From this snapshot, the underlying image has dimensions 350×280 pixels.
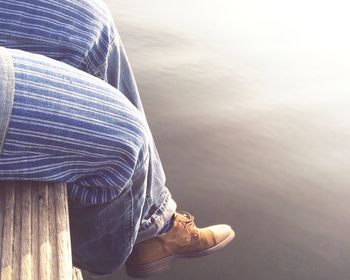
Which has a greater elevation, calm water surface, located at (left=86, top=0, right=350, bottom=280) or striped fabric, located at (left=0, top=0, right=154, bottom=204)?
striped fabric, located at (left=0, top=0, right=154, bottom=204)

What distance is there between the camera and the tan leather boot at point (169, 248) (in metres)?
1.79

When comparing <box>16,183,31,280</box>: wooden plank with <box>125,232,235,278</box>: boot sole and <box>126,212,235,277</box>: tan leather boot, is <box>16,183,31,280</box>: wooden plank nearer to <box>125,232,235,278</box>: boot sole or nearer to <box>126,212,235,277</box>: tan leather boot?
<box>126,212,235,277</box>: tan leather boot

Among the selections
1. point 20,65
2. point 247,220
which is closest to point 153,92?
point 247,220

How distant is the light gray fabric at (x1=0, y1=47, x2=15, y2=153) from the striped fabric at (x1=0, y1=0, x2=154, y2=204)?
13 millimetres

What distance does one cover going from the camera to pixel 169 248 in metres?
1.85

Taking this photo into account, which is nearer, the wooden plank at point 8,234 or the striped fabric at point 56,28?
the wooden plank at point 8,234

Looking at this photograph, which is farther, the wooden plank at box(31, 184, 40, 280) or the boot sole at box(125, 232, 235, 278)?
the boot sole at box(125, 232, 235, 278)

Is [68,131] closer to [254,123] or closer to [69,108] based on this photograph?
[69,108]

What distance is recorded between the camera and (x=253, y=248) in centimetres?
224

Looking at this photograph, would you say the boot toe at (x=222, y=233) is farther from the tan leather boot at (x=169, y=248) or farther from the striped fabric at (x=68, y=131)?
the striped fabric at (x=68, y=131)

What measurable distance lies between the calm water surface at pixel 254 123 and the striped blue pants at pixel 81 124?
3.10 ft

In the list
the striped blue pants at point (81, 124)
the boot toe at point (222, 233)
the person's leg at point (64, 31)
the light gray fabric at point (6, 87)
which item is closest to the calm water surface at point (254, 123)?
the boot toe at point (222, 233)

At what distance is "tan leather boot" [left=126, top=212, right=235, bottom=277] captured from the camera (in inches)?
70.6

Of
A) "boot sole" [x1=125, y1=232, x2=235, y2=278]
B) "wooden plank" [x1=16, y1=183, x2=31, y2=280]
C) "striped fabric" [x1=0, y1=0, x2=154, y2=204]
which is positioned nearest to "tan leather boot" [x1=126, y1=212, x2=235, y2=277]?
"boot sole" [x1=125, y1=232, x2=235, y2=278]
